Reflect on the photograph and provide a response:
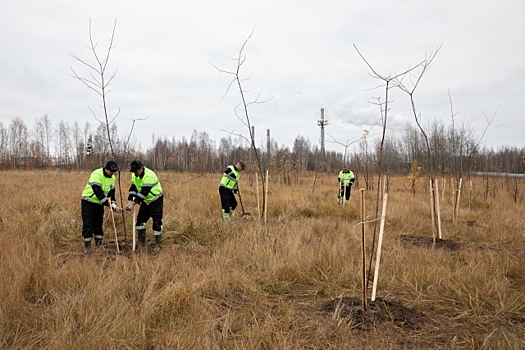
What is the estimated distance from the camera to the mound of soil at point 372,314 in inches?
107

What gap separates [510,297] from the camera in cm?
308

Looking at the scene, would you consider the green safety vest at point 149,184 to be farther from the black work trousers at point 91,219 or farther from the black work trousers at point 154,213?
the black work trousers at point 91,219

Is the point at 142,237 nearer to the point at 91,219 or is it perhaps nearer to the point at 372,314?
the point at 91,219

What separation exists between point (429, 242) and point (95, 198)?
5.66m

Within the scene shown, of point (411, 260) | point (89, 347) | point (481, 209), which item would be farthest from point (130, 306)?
point (481, 209)

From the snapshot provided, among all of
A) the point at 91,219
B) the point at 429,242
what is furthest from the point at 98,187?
the point at 429,242

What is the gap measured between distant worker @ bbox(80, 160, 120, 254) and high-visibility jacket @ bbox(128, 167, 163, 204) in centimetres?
35

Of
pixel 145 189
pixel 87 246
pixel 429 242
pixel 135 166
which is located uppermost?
pixel 135 166

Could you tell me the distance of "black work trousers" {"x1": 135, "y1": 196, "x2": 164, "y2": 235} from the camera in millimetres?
5391

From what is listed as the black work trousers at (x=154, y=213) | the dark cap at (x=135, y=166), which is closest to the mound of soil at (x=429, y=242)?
the black work trousers at (x=154, y=213)

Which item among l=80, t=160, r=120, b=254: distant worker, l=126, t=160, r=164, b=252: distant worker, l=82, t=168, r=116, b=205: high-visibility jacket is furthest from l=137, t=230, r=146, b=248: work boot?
l=82, t=168, r=116, b=205: high-visibility jacket

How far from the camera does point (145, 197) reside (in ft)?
17.4

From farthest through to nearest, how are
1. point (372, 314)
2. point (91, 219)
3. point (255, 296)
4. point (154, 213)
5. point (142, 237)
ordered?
1. point (142, 237)
2. point (154, 213)
3. point (91, 219)
4. point (255, 296)
5. point (372, 314)

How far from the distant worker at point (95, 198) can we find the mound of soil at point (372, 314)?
359 centimetres
